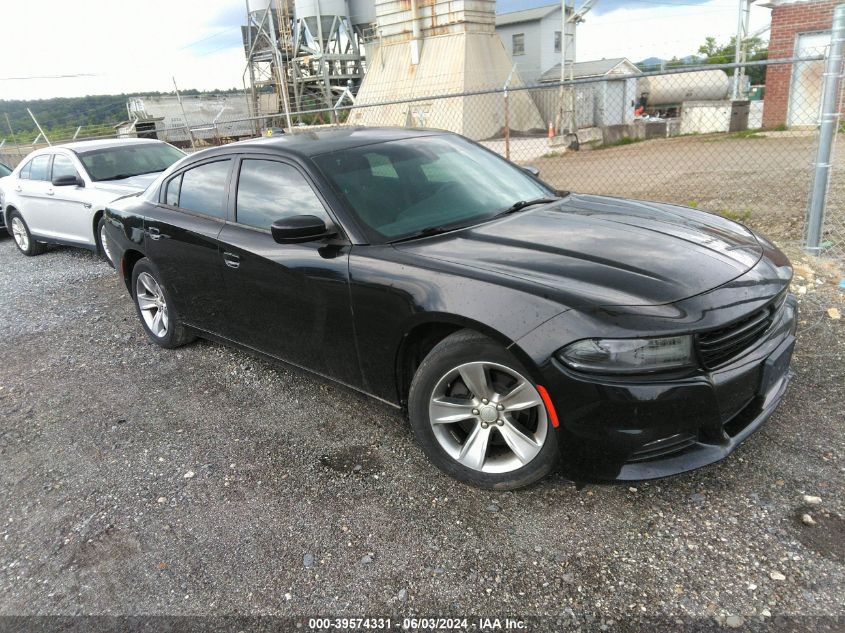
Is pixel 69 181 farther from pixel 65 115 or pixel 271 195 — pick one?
pixel 65 115

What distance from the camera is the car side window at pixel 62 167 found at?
834 cm

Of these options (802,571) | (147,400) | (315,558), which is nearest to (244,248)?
(147,400)

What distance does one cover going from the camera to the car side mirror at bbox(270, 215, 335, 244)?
3.14 m

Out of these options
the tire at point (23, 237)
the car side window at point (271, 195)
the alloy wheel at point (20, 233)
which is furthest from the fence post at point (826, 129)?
the alloy wheel at point (20, 233)

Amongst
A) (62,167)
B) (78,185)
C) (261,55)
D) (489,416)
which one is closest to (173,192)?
(489,416)

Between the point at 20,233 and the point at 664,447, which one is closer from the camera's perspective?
the point at 664,447

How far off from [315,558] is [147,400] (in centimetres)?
225

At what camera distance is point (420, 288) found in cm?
291

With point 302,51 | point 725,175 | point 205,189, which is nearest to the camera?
point 205,189

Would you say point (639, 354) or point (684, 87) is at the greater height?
point (684, 87)

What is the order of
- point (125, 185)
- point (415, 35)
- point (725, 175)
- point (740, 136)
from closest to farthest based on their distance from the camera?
point (125, 185)
point (725, 175)
point (740, 136)
point (415, 35)

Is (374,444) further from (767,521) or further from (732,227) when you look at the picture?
(732,227)

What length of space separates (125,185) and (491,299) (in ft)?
21.4

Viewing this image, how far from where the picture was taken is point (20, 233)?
9.66 metres
